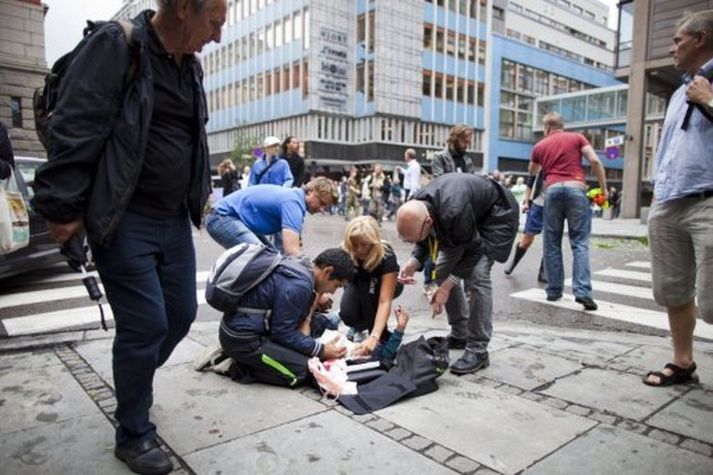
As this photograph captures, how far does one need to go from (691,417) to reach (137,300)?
293 centimetres

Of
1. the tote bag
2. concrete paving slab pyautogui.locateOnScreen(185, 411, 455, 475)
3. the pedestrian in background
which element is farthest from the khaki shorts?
the pedestrian in background

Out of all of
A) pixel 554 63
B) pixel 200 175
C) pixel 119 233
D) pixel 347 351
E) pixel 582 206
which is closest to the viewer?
pixel 119 233

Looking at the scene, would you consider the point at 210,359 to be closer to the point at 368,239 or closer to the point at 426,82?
the point at 368,239

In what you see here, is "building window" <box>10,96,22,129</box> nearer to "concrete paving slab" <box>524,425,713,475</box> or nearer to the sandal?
the sandal

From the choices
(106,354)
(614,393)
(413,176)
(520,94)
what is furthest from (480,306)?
(520,94)

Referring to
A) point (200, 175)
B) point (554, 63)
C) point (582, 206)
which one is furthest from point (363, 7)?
point (200, 175)

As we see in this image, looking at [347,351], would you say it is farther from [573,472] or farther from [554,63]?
[554,63]

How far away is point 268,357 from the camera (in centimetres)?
346

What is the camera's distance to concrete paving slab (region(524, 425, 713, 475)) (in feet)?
8.20

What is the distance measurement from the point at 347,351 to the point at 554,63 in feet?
191

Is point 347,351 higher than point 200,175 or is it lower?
lower

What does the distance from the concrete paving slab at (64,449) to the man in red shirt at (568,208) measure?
473 centimetres

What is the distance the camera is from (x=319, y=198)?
4.82m

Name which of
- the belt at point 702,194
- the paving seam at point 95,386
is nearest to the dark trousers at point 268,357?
the paving seam at point 95,386
